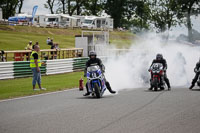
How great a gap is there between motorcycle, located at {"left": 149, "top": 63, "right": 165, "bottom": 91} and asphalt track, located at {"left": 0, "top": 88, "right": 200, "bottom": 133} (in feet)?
9.57

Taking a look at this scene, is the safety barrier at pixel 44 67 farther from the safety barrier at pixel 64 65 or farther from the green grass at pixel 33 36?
the green grass at pixel 33 36

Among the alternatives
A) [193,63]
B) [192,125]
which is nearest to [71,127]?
[192,125]

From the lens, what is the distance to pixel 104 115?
11047mm

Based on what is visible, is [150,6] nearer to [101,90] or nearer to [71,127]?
[101,90]

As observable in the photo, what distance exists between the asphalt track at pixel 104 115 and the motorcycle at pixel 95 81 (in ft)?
1.53

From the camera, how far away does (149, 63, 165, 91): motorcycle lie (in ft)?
59.7

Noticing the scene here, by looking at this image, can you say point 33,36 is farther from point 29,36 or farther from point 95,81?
point 95,81

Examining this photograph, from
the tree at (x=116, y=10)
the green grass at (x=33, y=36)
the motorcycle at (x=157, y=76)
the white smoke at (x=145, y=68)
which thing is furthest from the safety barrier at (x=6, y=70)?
the tree at (x=116, y=10)

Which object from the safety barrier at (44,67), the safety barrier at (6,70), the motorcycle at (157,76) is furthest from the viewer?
the safety barrier at (44,67)

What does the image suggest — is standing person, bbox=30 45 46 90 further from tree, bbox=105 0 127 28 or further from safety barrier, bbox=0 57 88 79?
tree, bbox=105 0 127 28

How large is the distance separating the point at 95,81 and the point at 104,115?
4.39 m

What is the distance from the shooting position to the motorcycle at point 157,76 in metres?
18.2

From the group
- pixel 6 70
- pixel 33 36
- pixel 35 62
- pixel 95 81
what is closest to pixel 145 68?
pixel 35 62

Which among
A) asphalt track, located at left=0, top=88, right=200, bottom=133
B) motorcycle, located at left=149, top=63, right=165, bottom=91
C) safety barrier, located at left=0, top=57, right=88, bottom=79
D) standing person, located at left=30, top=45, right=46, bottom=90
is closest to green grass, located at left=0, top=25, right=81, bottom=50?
safety barrier, located at left=0, top=57, right=88, bottom=79
